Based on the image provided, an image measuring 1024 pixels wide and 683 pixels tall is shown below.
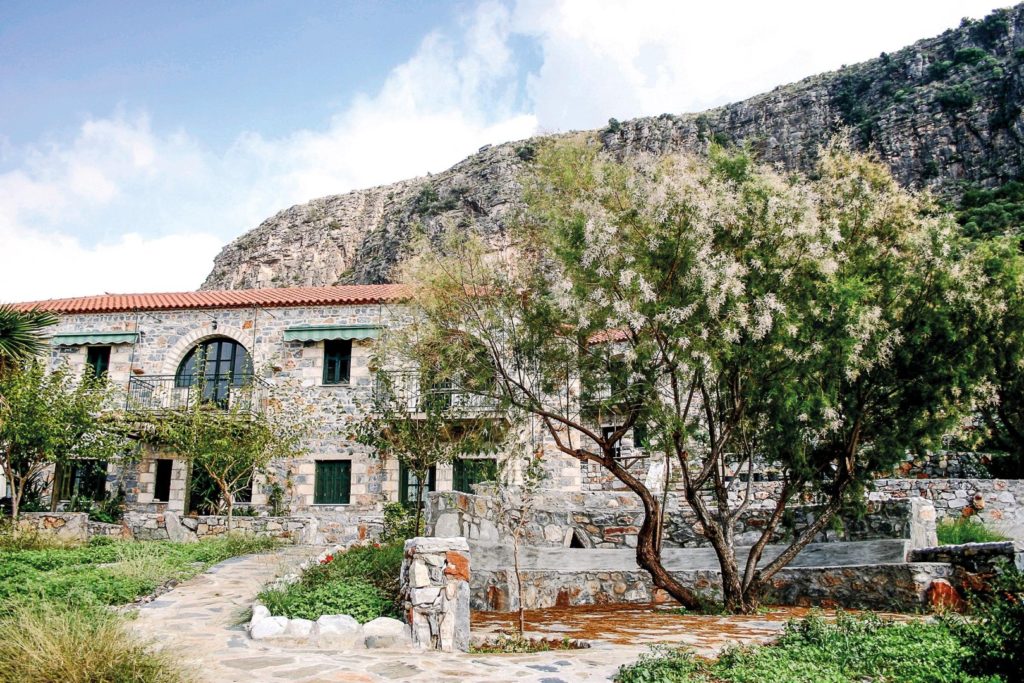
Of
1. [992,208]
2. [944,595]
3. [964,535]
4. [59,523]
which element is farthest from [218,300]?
[992,208]

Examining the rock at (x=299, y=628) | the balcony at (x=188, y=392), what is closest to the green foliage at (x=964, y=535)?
the rock at (x=299, y=628)

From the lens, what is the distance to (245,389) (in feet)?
56.5

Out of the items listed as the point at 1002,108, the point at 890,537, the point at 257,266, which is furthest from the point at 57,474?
the point at 1002,108

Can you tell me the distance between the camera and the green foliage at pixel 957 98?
33.2 meters

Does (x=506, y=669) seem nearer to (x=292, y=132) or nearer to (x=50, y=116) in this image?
(x=50, y=116)

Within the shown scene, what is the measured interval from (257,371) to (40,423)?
5336 millimetres

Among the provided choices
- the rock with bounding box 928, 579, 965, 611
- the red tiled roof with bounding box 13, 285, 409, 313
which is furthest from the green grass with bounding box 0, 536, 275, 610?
the rock with bounding box 928, 579, 965, 611

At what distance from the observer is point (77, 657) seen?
14.1 feet

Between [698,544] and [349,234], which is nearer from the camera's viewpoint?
[698,544]

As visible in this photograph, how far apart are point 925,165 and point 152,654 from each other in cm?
3641

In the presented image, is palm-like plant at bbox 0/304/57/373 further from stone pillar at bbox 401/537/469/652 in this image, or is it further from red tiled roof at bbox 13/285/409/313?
stone pillar at bbox 401/537/469/652

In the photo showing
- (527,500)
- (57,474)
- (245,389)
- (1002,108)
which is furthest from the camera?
(1002,108)

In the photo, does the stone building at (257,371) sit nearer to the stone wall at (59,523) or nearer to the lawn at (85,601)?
the stone wall at (59,523)

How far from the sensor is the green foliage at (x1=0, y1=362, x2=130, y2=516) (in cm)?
1428
